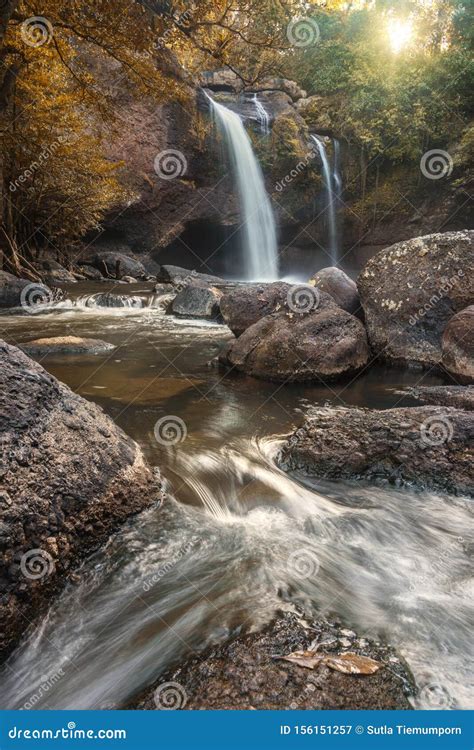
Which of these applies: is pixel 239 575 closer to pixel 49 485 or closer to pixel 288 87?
pixel 49 485

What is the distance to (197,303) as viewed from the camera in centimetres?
1050

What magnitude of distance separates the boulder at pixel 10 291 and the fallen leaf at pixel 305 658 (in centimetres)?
1120

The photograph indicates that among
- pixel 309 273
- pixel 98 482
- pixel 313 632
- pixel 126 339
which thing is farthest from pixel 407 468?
pixel 309 273

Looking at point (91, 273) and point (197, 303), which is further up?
point (91, 273)

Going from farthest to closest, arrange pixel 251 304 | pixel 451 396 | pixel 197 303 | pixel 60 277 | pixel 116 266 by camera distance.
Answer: pixel 116 266
pixel 60 277
pixel 197 303
pixel 251 304
pixel 451 396

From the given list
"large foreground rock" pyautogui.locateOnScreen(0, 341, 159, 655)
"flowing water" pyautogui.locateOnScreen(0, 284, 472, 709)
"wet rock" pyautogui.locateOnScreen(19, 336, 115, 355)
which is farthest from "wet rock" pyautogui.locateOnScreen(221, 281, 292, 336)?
"large foreground rock" pyautogui.locateOnScreen(0, 341, 159, 655)

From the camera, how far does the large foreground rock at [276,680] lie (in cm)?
152

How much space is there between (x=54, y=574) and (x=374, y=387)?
14.9 feet

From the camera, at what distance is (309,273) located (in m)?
21.4

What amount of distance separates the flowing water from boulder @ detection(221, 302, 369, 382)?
1.55m

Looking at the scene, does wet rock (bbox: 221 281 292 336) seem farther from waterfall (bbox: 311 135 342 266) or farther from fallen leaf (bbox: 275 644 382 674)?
waterfall (bbox: 311 135 342 266)

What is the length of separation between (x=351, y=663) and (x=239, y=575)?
2.52 ft

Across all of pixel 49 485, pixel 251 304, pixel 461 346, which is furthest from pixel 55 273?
pixel 49 485

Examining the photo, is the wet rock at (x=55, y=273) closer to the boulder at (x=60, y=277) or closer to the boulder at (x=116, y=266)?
the boulder at (x=60, y=277)
